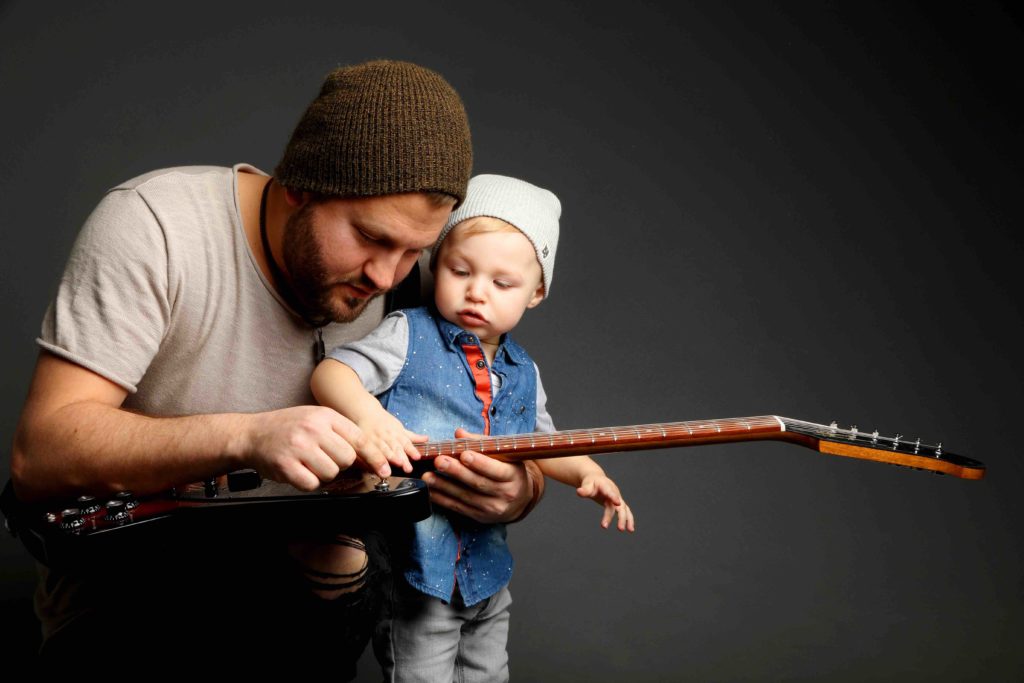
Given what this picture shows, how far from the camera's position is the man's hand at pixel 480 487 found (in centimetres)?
189

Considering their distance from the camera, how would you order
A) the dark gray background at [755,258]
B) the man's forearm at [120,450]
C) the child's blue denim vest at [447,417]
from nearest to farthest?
the man's forearm at [120,450], the child's blue denim vest at [447,417], the dark gray background at [755,258]

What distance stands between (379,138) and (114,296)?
1.75 feet

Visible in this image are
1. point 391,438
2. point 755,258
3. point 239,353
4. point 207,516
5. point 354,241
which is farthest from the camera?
point 755,258

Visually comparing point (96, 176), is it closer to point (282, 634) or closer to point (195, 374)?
point (195, 374)

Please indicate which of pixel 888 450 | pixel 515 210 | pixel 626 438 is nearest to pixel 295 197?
pixel 515 210

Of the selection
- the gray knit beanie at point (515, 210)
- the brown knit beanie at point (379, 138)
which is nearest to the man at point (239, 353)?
the brown knit beanie at point (379, 138)

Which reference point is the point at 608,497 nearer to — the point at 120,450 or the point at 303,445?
the point at 303,445

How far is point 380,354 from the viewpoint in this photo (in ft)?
6.41

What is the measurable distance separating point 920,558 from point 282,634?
2246 millimetres

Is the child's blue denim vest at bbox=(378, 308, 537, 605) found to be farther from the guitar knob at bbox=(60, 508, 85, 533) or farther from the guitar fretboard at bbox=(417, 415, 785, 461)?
the guitar knob at bbox=(60, 508, 85, 533)

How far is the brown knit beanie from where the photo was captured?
181 centimetres

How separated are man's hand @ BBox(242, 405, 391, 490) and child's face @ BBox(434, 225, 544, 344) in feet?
1.55

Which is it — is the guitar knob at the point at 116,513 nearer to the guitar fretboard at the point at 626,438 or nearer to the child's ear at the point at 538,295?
the guitar fretboard at the point at 626,438

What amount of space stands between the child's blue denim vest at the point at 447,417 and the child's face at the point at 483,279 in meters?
0.05
